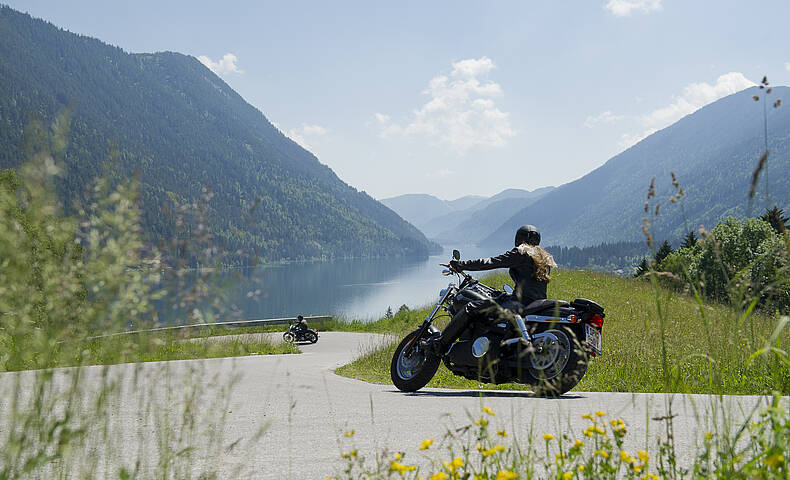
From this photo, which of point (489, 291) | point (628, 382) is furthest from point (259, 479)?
point (628, 382)

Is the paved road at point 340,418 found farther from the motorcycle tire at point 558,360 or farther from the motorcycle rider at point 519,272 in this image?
the motorcycle rider at point 519,272

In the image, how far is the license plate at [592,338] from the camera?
577 cm

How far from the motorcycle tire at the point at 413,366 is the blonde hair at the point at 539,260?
62.8 inches

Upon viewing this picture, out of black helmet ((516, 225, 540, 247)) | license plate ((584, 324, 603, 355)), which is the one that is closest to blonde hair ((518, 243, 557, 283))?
black helmet ((516, 225, 540, 247))

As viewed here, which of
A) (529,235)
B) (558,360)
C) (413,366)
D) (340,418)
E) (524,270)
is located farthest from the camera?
(413,366)

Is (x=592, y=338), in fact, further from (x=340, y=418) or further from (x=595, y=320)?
(x=340, y=418)

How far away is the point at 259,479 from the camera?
2982 mm

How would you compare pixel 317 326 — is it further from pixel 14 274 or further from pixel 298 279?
pixel 298 279

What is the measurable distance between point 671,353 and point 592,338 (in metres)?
3.00

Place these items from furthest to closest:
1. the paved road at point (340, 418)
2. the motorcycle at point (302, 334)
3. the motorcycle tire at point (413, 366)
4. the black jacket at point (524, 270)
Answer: the motorcycle at point (302, 334)
the motorcycle tire at point (413, 366)
the black jacket at point (524, 270)
the paved road at point (340, 418)

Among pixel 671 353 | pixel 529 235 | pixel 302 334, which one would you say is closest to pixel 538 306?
pixel 529 235

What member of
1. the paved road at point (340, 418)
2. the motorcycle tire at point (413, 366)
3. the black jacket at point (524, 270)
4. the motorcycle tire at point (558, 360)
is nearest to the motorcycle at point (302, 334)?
the motorcycle tire at point (413, 366)

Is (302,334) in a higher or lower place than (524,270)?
lower

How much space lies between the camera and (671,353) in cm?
800
